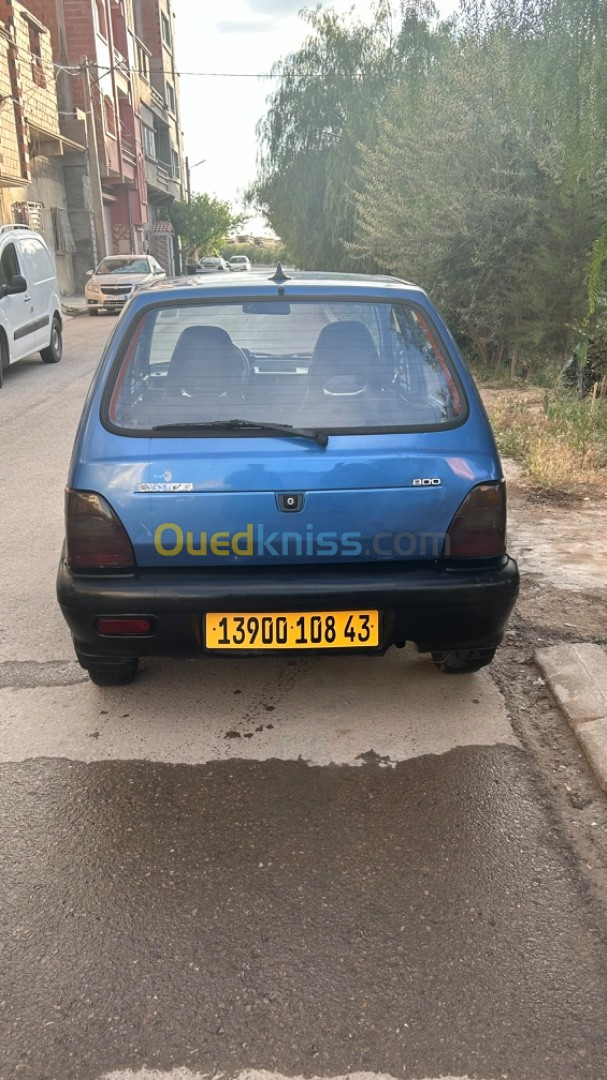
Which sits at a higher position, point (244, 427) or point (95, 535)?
point (244, 427)

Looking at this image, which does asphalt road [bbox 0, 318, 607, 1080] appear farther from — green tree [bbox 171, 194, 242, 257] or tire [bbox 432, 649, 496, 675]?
green tree [bbox 171, 194, 242, 257]

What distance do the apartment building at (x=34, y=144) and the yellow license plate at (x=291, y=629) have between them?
24.7 meters

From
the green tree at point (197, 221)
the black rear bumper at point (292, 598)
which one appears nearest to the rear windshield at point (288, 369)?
the black rear bumper at point (292, 598)

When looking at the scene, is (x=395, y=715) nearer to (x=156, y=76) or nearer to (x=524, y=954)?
(x=524, y=954)

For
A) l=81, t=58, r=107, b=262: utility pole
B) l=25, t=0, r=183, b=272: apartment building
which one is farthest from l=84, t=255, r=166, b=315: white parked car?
l=25, t=0, r=183, b=272: apartment building

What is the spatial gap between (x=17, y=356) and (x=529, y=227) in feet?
23.2

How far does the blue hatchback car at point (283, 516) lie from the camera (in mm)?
3182

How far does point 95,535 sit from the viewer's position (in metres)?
3.23

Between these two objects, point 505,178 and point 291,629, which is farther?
point 505,178

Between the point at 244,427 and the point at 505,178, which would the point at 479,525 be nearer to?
the point at 244,427

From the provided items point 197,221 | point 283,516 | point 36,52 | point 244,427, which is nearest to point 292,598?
point 283,516

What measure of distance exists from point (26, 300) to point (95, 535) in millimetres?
10889

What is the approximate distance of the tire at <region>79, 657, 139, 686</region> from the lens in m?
3.65

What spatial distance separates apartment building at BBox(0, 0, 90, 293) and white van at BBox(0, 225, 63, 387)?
39.7ft
